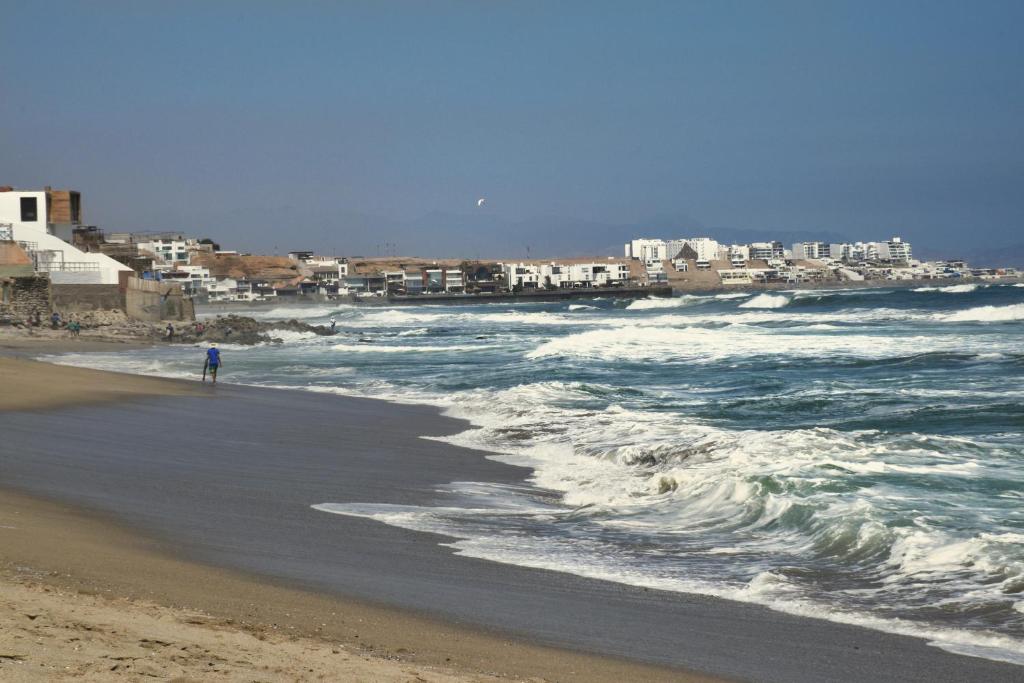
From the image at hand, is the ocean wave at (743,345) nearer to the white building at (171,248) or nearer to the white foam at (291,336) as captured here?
the white foam at (291,336)

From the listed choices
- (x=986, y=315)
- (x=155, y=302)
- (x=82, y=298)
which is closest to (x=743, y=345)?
(x=986, y=315)

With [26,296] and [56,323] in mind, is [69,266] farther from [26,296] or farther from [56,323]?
[56,323]

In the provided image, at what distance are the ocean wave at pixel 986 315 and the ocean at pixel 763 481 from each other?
75.4 ft

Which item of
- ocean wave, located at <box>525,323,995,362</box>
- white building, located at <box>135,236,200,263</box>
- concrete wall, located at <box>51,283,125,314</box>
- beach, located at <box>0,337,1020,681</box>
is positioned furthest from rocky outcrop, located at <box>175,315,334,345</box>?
white building, located at <box>135,236,200,263</box>

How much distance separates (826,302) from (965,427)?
7557 centimetres

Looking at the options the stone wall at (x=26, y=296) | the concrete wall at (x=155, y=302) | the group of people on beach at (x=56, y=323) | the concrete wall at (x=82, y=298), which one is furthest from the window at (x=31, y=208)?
the group of people on beach at (x=56, y=323)

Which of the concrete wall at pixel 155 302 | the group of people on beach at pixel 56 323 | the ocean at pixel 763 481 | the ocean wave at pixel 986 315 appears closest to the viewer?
the ocean at pixel 763 481

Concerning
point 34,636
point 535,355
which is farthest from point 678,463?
point 535,355

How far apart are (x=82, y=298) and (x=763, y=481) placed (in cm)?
4061

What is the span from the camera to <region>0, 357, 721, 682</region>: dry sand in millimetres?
4363

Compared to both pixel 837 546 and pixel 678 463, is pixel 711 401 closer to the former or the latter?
pixel 678 463

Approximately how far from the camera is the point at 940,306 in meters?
69.5

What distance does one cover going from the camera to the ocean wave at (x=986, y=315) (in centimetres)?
4988

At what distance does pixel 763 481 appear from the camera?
10.8 meters
